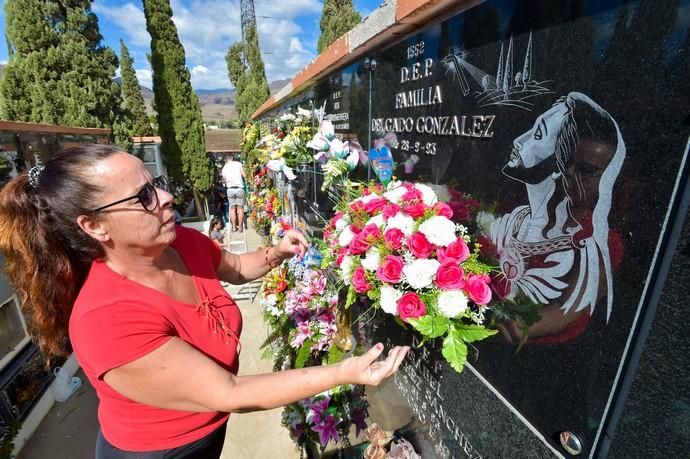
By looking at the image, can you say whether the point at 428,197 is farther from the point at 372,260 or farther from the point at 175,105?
Answer: the point at 175,105

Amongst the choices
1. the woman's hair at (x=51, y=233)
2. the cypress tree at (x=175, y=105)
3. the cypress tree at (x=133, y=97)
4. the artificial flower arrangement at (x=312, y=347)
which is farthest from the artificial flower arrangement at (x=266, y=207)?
the cypress tree at (x=133, y=97)

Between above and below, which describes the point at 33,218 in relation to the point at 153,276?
above

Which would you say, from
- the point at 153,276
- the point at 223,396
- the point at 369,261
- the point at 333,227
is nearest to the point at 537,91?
the point at 369,261

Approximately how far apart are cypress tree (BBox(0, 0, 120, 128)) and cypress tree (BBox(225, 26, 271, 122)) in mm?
8946

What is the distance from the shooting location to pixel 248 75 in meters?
25.1

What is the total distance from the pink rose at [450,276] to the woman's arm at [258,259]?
3.95 ft

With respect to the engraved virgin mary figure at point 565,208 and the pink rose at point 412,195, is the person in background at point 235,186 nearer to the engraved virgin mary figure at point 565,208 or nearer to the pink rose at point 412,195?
the pink rose at point 412,195

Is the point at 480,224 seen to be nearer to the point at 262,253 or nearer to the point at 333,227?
the point at 333,227

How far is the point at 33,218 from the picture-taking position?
4.54ft

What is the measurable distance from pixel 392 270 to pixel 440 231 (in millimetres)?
225

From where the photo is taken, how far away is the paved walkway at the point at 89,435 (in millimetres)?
3096

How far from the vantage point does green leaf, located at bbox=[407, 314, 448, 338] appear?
50.5 inches

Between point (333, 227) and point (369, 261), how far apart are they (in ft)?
2.10

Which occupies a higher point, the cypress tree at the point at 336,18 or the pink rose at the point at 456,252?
the cypress tree at the point at 336,18
